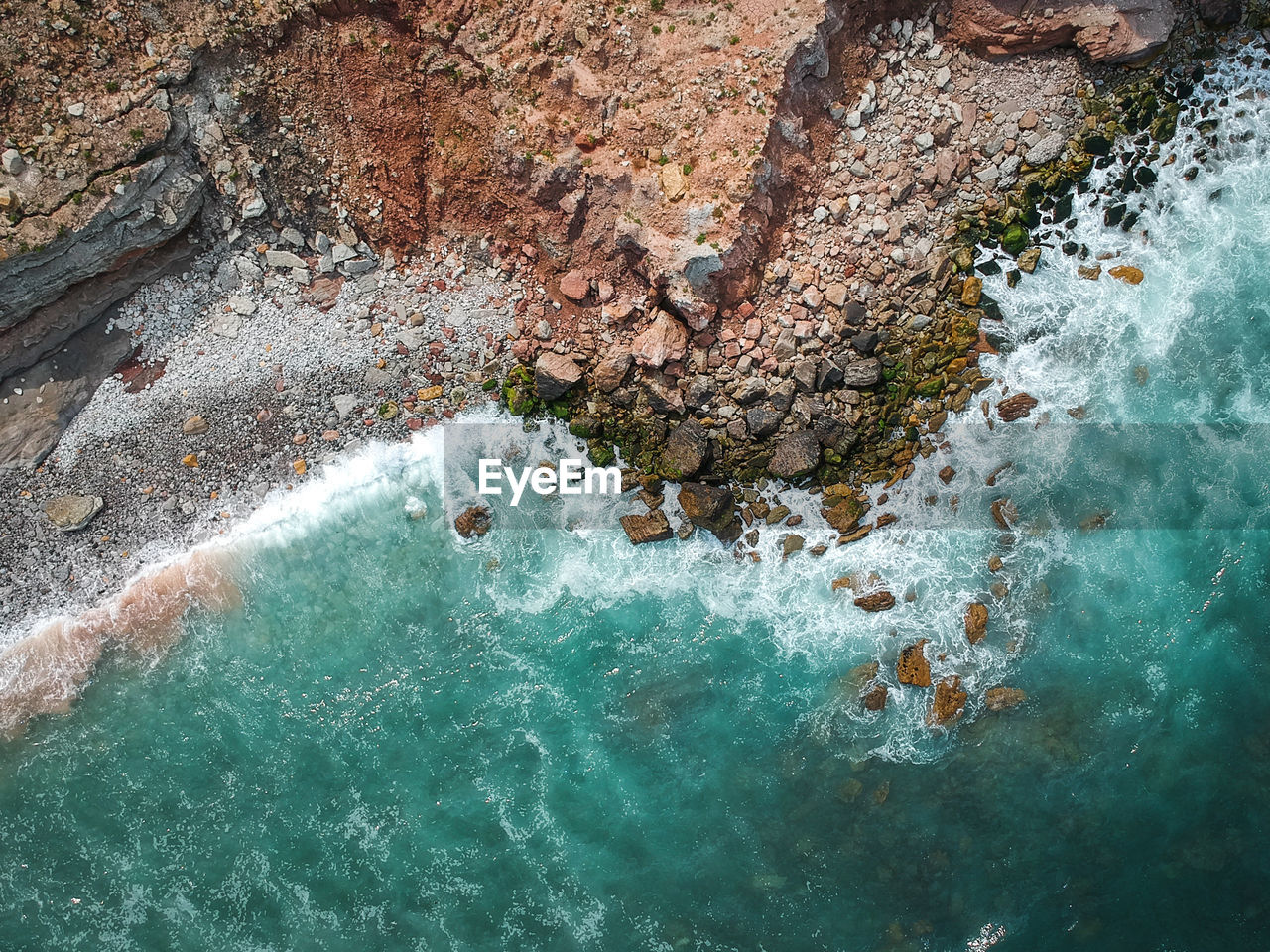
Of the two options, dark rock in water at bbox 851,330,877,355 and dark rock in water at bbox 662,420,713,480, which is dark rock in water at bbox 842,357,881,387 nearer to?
dark rock in water at bbox 851,330,877,355

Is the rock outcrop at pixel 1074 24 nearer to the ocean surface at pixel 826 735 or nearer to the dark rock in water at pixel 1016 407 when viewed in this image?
the ocean surface at pixel 826 735

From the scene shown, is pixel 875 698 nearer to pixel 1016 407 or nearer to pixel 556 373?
pixel 1016 407

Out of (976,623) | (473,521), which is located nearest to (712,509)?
(473,521)

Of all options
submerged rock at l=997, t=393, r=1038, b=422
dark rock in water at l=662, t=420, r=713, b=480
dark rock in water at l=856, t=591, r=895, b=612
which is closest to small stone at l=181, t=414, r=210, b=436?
dark rock in water at l=662, t=420, r=713, b=480

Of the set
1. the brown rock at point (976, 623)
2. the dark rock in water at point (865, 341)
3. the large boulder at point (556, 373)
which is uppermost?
the large boulder at point (556, 373)

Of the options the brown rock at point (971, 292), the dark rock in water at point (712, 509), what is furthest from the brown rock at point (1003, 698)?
the brown rock at point (971, 292)

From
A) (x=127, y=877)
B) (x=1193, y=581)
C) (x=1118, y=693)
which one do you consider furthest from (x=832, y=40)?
(x=127, y=877)
